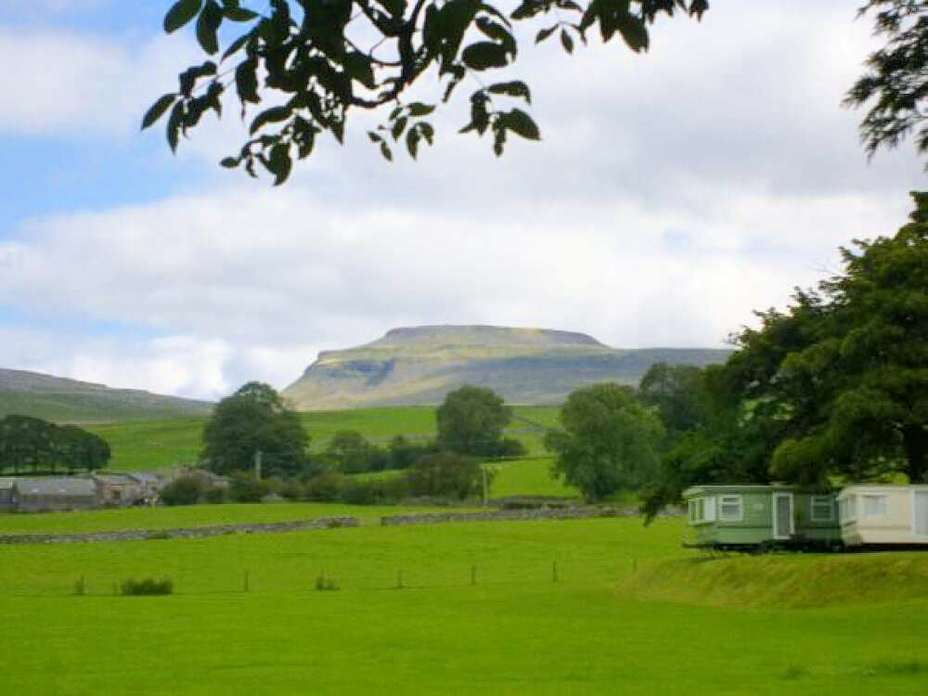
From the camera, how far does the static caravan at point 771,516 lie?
40938mm

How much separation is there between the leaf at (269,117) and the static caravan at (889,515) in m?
34.0

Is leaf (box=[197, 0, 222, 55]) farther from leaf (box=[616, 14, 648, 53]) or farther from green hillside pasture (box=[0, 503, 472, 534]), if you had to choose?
green hillside pasture (box=[0, 503, 472, 534])

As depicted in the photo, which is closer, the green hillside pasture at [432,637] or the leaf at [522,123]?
the leaf at [522,123]

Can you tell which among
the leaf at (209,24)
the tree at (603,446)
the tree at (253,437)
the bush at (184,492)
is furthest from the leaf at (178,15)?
the tree at (253,437)

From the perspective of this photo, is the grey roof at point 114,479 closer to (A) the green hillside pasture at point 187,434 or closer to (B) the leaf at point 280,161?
(A) the green hillside pasture at point 187,434

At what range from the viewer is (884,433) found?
124 feet

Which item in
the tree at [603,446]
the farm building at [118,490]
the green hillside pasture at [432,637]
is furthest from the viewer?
the farm building at [118,490]

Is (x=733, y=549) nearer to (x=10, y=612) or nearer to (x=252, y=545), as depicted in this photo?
(x=10, y=612)

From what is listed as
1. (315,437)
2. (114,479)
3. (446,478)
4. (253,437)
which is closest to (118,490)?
(114,479)

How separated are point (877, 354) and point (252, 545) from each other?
38479 mm

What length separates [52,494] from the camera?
107 m

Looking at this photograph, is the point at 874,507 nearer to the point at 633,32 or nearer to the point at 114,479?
the point at 633,32

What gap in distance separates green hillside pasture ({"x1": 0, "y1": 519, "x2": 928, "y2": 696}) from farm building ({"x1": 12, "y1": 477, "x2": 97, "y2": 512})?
47.3 m

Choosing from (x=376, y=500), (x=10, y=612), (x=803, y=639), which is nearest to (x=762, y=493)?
(x=803, y=639)
